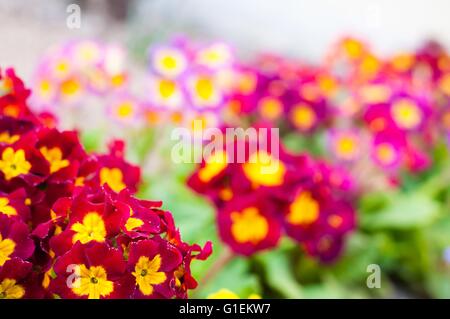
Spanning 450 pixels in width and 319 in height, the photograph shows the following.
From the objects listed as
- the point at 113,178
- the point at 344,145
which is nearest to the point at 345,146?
the point at 344,145

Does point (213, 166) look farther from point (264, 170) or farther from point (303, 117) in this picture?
point (303, 117)

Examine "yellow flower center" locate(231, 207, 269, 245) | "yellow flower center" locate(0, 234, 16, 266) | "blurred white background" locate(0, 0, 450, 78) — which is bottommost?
"yellow flower center" locate(231, 207, 269, 245)

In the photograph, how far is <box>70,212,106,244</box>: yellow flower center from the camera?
1.99ft

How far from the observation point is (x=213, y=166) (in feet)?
3.87

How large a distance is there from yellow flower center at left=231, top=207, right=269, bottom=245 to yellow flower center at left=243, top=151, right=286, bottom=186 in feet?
0.17

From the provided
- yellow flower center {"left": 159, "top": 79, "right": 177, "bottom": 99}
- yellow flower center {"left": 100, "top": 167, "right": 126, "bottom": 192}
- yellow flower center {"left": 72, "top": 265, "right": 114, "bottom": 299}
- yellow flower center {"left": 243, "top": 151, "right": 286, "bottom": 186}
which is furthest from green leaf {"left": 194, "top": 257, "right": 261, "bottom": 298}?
yellow flower center {"left": 159, "top": 79, "right": 177, "bottom": 99}

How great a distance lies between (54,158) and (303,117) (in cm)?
116

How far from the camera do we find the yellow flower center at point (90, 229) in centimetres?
61

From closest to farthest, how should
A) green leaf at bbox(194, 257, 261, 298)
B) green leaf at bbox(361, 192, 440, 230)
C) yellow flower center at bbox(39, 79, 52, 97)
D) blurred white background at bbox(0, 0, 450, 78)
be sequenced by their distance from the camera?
green leaf at bbox(194, 257, 261, 298) → yellow flower center at bbox(39, 79, 52, 97) → green leaf at bbox(361, 192, 440, 230) → blurred white background at bbox(0, 0, 450, 78)

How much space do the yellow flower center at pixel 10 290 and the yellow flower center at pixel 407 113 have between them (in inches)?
52.4

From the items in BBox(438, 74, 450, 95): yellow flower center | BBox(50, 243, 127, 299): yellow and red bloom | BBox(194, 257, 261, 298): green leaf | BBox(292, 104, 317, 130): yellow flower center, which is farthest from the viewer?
BBox(438, 74, 450, 95): yellow flower center

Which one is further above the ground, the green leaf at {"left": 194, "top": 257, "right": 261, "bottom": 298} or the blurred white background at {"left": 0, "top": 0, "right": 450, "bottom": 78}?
the blurred white background at {"left": 0, "top": 0, "right": 450, "bottom": 78}

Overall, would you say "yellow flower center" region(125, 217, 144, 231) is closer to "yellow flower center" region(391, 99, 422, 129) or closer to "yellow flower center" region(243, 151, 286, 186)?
"yellow flower center" region(243, 151, 286, 186)

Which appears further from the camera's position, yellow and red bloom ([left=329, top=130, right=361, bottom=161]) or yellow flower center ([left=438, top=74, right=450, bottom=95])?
yellow flower center ([left=438, top=74, right=450, bottom=95])
